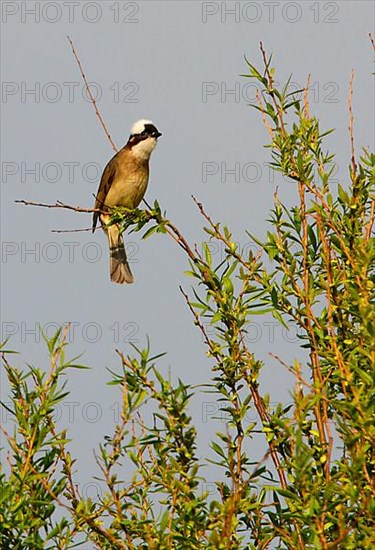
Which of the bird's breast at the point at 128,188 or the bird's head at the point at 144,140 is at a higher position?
the bird's head at the point at 144,140

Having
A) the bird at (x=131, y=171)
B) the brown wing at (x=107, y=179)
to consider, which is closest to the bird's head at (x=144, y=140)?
the bird at (x=131, y=171)

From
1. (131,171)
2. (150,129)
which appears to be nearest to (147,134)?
(150,129)

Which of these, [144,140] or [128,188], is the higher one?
[144,140]

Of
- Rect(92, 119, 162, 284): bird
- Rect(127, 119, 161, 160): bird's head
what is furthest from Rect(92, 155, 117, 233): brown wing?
Rect(127, 119, 161, 160): bird's head

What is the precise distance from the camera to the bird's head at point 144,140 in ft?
25.1

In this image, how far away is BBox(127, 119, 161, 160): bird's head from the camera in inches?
302

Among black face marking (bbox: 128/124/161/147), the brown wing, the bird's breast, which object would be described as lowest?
the bird's breast

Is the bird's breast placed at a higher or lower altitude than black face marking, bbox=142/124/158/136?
lower

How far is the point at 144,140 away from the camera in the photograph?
7.69 meters

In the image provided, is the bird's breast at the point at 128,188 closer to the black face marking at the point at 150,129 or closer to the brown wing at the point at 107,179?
the brown wing at the point at 107,179

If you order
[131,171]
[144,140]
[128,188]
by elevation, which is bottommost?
[128,188]

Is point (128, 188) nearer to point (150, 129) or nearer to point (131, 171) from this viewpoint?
point (131, 171)

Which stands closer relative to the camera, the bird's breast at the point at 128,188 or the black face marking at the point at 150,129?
the bird's breast at the point at 128,188

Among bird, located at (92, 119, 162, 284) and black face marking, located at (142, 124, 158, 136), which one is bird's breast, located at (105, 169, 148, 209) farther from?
black face marking, located at (142, 124, 158, 136)
